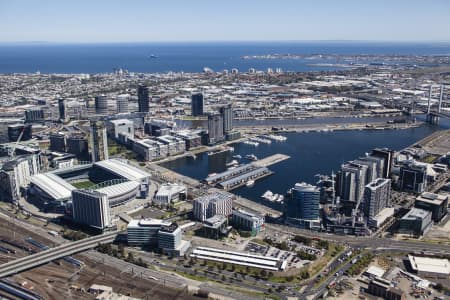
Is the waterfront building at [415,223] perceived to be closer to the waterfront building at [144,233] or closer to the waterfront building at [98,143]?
the waterfront building at [144,233]

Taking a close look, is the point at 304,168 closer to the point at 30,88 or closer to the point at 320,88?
the point at 320,88

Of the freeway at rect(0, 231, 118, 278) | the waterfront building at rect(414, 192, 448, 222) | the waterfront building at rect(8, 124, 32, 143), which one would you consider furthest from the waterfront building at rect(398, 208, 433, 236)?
the waterfront building at rect(8, 124, 32, 143)

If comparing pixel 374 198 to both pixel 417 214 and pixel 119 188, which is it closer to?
pixel 417 214

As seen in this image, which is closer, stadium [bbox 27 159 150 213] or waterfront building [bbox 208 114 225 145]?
stadium [bbox 27 159 150 213]

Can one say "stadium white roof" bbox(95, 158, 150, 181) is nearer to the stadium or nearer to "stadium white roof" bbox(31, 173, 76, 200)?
the stadium

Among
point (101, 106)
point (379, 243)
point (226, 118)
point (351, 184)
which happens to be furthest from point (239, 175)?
point (101, 106)

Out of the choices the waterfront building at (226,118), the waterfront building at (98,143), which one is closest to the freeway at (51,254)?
the waterfront building at (98,143)
